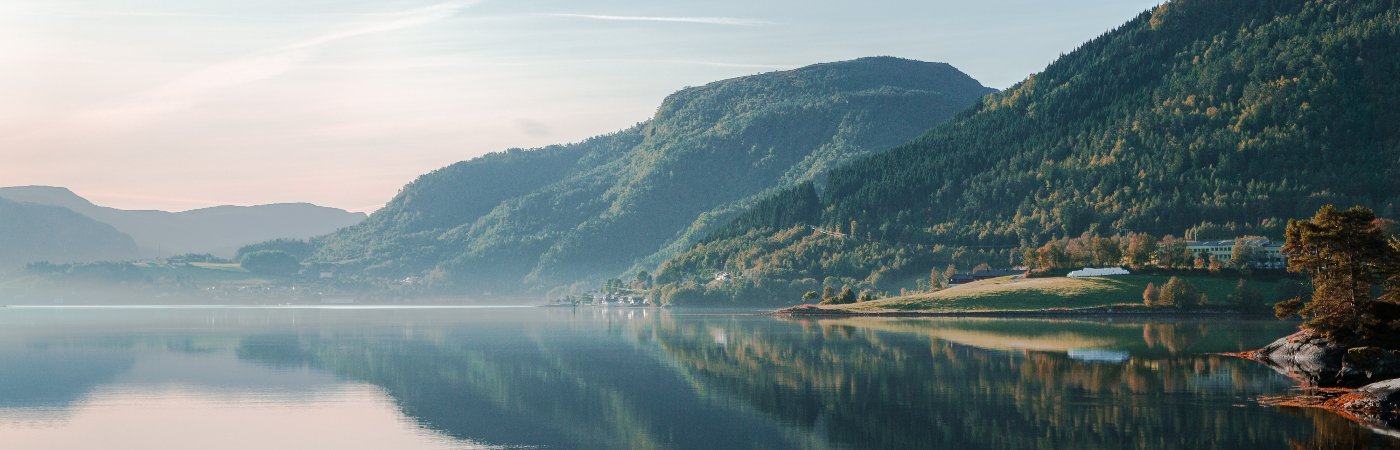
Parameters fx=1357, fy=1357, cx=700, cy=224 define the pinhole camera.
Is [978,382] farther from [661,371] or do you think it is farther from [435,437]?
[435,437]

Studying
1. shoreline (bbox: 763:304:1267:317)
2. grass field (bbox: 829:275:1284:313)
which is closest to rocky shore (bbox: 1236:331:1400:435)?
shoreline (bbox: 763:304:1267:317)

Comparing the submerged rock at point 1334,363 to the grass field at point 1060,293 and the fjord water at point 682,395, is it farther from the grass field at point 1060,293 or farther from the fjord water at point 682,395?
the grass field at point 1060,293

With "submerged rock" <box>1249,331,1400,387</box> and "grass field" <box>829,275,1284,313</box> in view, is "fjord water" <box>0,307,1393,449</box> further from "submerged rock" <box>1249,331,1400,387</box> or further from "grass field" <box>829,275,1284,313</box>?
"grass field" <box>829,275,1284,313</box>

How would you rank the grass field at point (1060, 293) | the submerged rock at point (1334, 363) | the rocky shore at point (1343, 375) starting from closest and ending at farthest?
the rocky shore at point (1343, 375)
the submerged rock at point (1334, 363)
the grass field at point (1060, 293)

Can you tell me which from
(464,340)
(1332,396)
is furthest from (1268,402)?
(464,340)

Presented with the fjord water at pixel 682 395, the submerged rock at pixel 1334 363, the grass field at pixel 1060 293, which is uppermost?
the grass field at pixel 1060 293

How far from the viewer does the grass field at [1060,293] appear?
17175 centimetres

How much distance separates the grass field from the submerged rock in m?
91.3

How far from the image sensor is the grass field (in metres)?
172

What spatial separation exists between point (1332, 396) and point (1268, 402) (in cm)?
488

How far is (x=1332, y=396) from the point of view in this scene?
216ft

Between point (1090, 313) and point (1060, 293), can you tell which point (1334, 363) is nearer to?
point (1090, 313)

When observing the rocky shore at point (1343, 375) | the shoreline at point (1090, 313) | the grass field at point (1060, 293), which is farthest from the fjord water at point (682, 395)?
the grass field at point (1060, 293)

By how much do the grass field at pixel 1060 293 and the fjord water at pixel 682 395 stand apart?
163 ft
